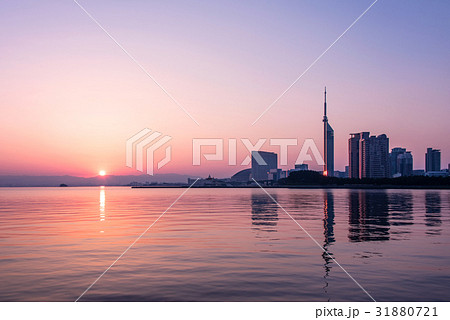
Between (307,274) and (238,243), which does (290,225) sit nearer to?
(238,243)

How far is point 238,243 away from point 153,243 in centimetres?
494

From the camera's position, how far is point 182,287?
14.0 meters

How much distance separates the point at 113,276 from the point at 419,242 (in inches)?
715

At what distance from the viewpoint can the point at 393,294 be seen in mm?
13078

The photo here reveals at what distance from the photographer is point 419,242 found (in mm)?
24891

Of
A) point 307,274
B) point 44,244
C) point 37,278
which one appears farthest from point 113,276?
point 44,244

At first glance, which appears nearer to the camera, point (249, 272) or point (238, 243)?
point (249, 272)

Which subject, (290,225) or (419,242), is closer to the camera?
(419,242)

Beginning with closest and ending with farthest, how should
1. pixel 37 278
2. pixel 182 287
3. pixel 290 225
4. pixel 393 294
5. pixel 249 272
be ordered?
pixel 393 294 → pixel 182 287 → pixel 37 278 → pixel 249 272 → pixel 290 225

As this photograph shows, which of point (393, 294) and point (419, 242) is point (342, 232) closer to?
point (419, 242)

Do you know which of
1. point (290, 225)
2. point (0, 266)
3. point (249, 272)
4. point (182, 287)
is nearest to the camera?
point (182, 287)
